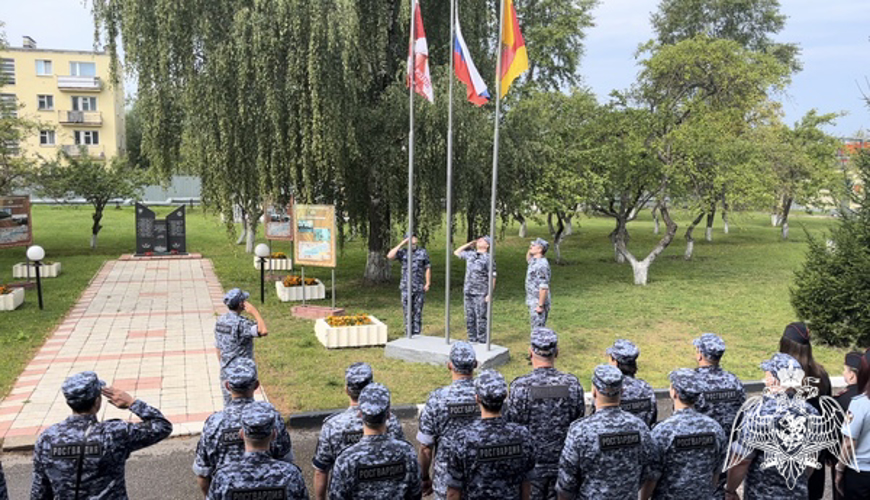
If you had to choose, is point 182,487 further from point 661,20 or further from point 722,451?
point 661,20

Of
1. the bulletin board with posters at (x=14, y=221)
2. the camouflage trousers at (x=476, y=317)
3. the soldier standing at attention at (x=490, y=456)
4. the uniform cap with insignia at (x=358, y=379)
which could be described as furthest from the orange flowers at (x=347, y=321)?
the bulletin board with posters at (x=14, y=221)

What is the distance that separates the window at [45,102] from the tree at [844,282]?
53942mm

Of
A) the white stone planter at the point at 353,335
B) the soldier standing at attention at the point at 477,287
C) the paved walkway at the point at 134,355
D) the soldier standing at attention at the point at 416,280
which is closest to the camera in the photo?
the paved walkway at the point at 134,355

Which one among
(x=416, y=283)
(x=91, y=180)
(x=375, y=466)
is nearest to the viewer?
(x=375, y=466)

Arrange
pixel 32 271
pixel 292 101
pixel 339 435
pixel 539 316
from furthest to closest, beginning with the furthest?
pixel 32 271
pixel 292 101
pixel 539 316
pixel 339 435

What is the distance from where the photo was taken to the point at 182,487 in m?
5.60

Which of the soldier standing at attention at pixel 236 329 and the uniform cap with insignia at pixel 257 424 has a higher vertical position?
the uniform cap with insignia at pixel 257 424

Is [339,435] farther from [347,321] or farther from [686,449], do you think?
[347,321]

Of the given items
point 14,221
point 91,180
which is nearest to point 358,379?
point 14,221

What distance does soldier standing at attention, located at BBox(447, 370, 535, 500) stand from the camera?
349 centimetres

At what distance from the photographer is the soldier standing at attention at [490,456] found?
11.4ft

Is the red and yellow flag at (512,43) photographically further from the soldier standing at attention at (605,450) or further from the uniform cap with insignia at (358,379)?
the soldier standing at attention at (605,450)

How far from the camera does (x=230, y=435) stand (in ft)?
12.2

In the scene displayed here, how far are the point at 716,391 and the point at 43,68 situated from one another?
57049 millimetres
